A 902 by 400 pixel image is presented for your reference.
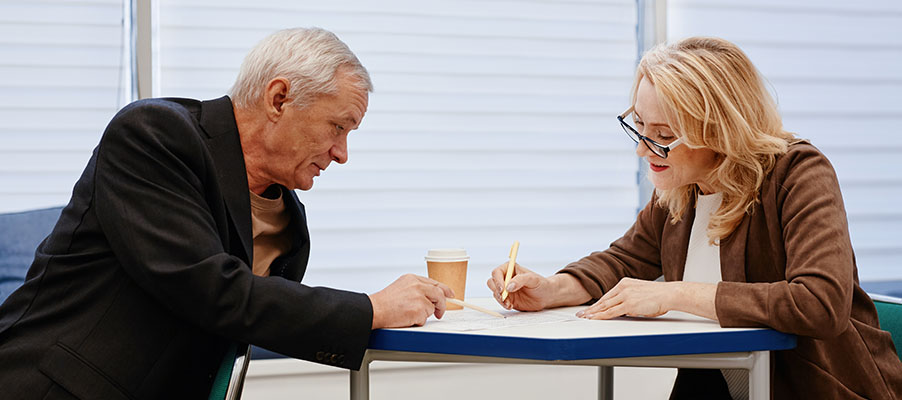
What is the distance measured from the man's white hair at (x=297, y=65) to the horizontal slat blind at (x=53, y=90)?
50.3 inches

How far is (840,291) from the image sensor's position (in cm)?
142

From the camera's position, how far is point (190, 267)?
1.38 m

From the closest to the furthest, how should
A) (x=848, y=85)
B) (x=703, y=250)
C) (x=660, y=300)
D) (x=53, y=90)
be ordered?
(x=660, y=300), (x=703, y=250), (x=53, y=90), (x=848, y=85)

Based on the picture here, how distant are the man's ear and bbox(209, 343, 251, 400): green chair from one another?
0.49 m

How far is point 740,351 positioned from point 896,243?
8.24 feet

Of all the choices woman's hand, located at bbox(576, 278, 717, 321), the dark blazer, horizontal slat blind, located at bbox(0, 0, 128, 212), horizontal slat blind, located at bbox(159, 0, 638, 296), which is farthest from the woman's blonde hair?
horizontal slat blind, located at bbox(0, 0, 128, 212)

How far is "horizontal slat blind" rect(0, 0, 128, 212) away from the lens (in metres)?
2.67

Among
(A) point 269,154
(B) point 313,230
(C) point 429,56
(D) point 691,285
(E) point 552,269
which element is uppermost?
(C) point 429,56

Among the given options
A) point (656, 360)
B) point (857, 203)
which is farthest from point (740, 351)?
point (857, 203)

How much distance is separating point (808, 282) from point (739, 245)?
278mm

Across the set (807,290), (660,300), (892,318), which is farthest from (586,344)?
(892,318)

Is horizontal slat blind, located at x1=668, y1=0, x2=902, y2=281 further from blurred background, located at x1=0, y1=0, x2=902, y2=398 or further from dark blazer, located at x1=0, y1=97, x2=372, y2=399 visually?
dark blazer, located at x1=0, y1=97, x2=372, y2=399

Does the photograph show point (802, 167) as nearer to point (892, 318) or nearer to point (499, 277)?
point (892, 318)

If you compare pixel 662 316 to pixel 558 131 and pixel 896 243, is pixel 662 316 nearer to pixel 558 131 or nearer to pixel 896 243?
pixel 558 131
